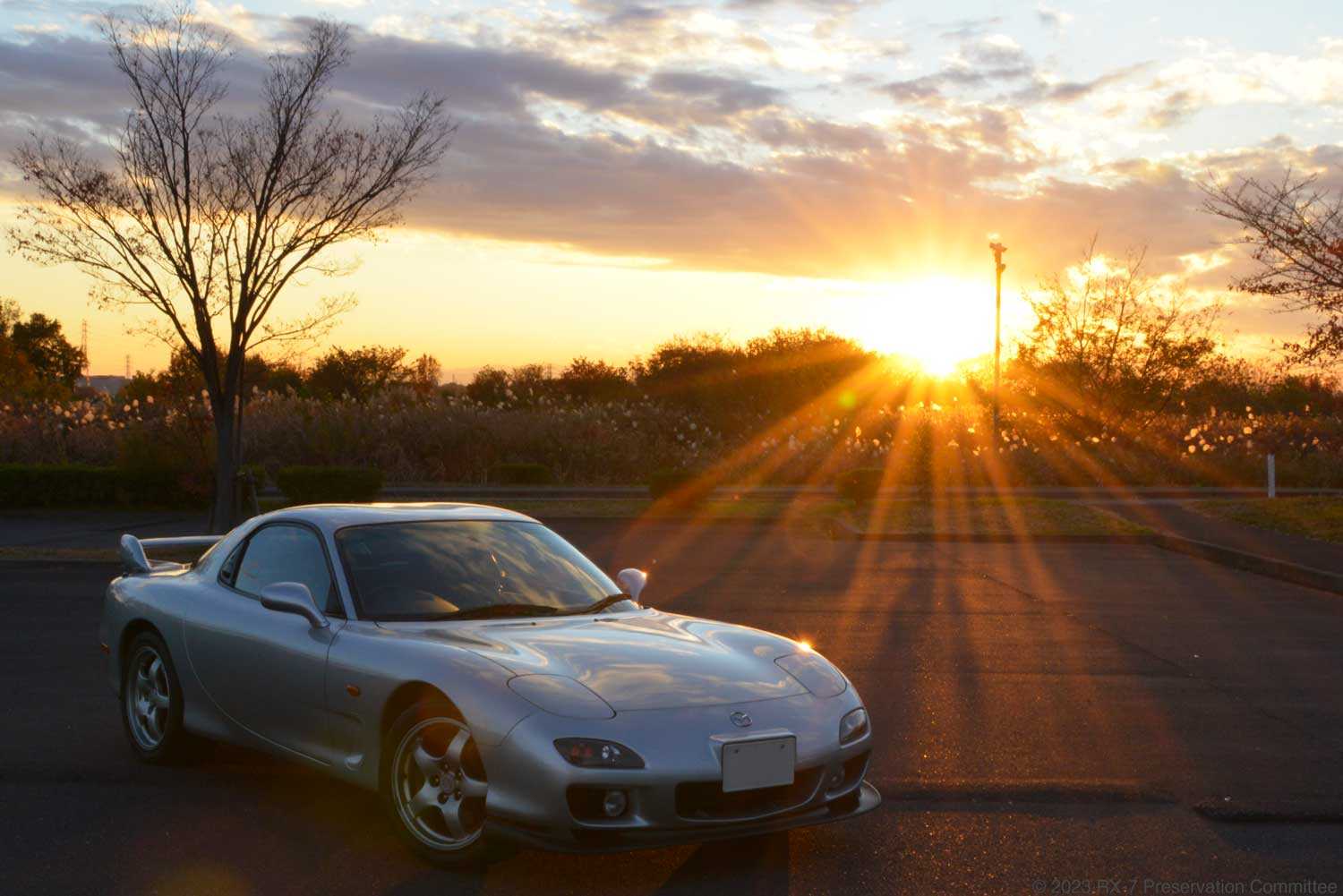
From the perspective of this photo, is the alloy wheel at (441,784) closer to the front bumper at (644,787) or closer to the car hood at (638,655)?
the front bumper at (644,787)

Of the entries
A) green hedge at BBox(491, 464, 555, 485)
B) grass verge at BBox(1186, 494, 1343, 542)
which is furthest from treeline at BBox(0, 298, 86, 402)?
grass verge at BBox(1186, 494, 1343, 542)

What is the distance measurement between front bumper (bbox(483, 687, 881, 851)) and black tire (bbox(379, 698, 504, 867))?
6.3 inches

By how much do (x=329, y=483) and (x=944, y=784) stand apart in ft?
61.0

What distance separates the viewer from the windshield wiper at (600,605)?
6.35 metres

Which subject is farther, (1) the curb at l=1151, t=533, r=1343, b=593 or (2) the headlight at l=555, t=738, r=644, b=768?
(1) the curb at l=1151, t=533, r=1343, b=593

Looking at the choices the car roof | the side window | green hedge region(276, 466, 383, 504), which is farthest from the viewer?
green hedge region(276, 466, 383, 504)

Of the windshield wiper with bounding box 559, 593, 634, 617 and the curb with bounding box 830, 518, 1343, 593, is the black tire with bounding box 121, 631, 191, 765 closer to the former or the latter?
the windshield wiper with bounding box 559, 593, 634, 617

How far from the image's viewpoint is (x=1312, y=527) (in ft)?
68.8

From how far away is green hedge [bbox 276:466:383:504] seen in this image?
23.8m

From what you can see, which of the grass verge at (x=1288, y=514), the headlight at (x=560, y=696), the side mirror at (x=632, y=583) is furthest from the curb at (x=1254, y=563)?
the headlight at (x=560, y=696)

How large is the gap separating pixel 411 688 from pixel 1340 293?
1836 cm

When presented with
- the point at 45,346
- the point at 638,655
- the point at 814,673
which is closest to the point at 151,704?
the point at 638,655

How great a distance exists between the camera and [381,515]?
21.7 ft

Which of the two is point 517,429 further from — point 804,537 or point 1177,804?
point 1177,804
